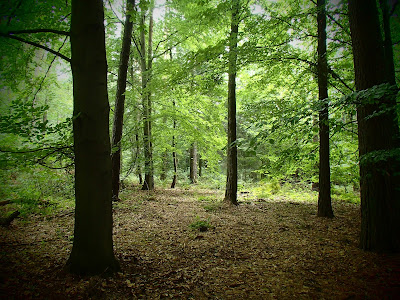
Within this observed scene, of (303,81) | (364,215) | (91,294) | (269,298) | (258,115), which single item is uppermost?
(303,81)

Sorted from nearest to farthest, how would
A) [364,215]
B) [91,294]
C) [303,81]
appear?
[91,294] < [364,215] < [303,81]

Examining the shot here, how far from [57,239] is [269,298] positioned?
14.6 feet

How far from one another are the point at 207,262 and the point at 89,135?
3119 millimetres

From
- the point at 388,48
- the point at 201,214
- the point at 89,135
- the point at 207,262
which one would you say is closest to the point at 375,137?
the point at 388,48

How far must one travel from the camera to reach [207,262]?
391 cm

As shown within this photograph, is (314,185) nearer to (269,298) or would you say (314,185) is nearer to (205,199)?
(205,199)

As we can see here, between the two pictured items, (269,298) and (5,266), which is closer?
(269,298)

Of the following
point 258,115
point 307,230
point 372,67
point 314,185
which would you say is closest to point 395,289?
point 307,230

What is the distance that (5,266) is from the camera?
2996mm

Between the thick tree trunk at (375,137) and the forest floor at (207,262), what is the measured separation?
504 millimetres

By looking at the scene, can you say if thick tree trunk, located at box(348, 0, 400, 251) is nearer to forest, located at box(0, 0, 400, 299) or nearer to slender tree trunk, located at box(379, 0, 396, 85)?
forest, located at box(0, 0, 400, 299)

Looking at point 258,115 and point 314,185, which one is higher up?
point 258,115

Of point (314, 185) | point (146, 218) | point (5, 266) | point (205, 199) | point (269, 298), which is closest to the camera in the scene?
point (269, 298)

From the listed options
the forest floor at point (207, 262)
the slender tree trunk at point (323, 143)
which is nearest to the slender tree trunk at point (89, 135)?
the forest floor at point (207, 262)
